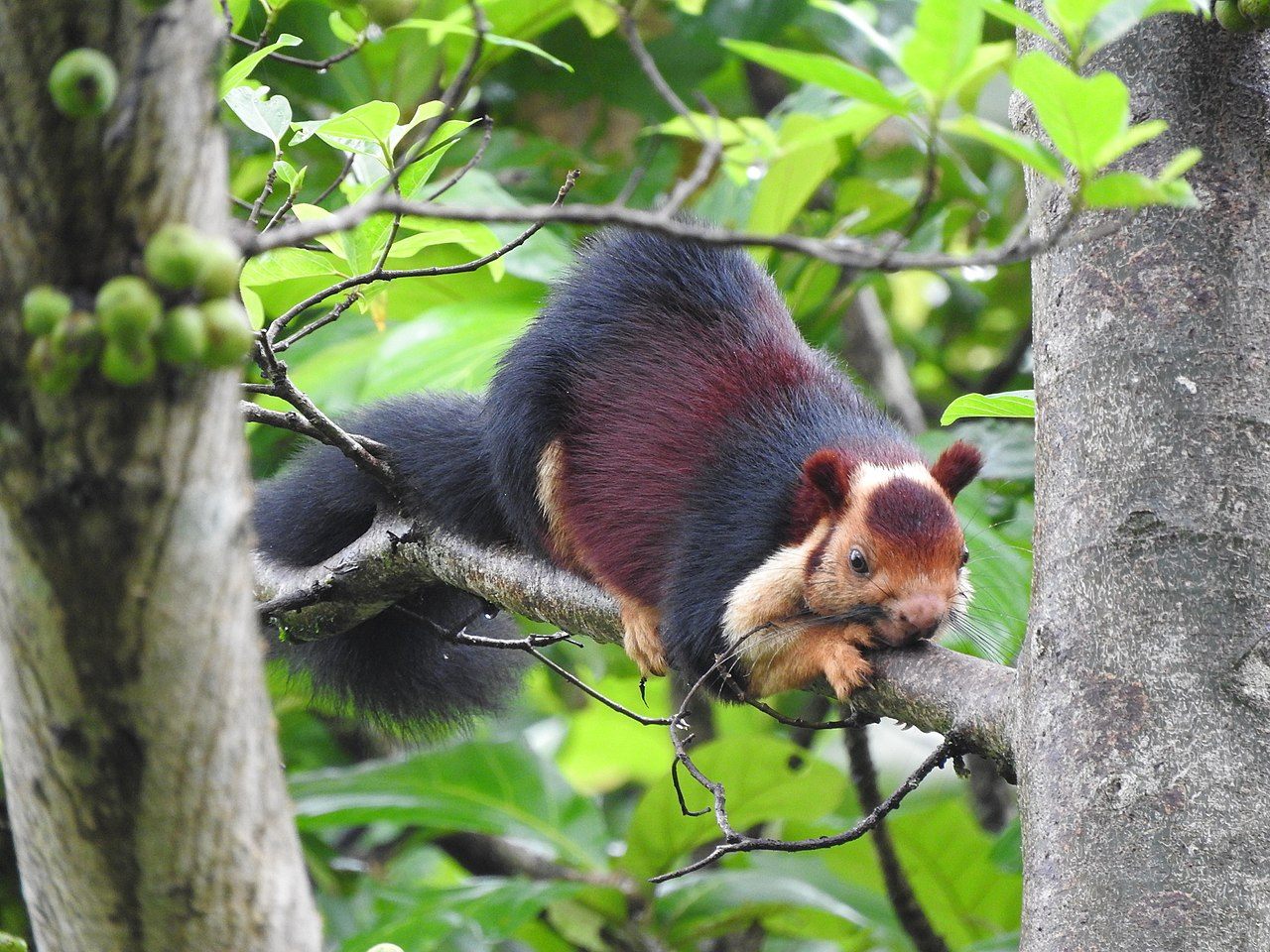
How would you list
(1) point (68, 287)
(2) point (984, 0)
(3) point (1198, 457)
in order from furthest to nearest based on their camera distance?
(3) point (1198, 457) → (2) point (984, 0) → (1) point (68, 287)

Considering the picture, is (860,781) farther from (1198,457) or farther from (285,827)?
(285,827)

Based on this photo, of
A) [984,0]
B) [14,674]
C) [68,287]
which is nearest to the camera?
[68,287]

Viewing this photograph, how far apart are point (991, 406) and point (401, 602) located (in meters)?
1.38

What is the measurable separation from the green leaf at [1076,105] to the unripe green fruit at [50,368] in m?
0.76

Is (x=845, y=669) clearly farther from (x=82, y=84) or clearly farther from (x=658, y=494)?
(x=82, y=84)

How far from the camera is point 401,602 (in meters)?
2.72

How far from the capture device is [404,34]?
3.49 metres

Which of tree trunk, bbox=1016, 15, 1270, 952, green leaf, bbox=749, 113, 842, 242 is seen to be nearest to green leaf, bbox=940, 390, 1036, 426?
tree trunk, bbox=1016, 15, 1270, 952

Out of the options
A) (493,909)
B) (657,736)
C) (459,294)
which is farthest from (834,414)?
(657,736)

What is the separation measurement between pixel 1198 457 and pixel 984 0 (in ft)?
2.21

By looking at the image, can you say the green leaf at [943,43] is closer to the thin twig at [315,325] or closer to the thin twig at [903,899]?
the thin twig at [315,325]

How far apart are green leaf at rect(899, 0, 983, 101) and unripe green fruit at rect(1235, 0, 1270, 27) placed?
63 cm

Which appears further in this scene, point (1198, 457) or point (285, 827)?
point (1198, 457)

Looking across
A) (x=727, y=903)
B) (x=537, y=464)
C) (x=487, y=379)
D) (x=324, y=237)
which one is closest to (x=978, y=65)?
(x=324, y=237)
